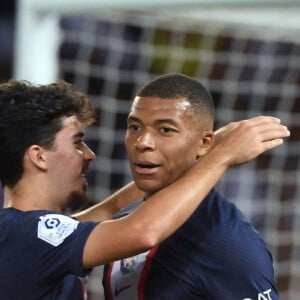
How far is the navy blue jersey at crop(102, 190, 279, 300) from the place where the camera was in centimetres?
199

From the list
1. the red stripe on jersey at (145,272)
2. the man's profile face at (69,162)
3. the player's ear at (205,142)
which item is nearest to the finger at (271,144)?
the player's ear at (205,142)

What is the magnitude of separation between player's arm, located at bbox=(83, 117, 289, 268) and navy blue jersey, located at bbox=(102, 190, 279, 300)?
0.15 meters

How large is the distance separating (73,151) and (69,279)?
0.98 ft

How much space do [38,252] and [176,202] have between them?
1.08 ft

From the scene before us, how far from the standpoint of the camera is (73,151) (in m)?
2.22

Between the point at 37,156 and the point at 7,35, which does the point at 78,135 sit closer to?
the point at 37,156

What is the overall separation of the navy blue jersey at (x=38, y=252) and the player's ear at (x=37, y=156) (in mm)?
131

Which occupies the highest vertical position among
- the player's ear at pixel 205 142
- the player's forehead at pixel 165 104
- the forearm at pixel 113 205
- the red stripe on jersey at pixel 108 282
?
the player's forehead at pixel 165 104

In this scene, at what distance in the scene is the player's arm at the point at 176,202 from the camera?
1.90 m

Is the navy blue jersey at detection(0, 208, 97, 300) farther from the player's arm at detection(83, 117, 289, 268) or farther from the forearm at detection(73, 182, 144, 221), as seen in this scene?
the forearm at detection(73, 182, 144, 221)

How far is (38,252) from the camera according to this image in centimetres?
201

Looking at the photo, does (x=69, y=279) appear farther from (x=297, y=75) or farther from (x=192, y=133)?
(x=297, y=75)

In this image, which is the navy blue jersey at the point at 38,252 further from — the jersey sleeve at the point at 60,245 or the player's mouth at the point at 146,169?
the player's mouth at the point at 146,169

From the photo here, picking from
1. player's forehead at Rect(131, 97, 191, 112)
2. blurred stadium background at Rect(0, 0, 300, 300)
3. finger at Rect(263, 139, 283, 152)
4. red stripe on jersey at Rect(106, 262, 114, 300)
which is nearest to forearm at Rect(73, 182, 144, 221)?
red stripe on jersey at Rect(106, 262, 114, 300)
